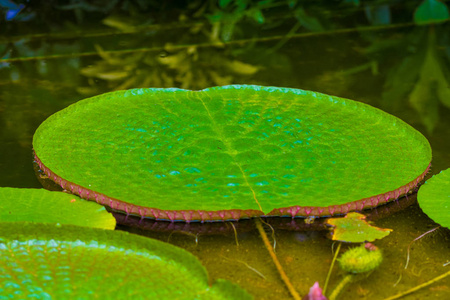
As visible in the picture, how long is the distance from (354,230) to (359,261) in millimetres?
99

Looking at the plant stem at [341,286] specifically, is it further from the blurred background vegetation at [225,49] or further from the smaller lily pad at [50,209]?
the blurred background vegetation at [225,49]

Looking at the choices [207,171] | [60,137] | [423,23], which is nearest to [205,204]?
[207,171]

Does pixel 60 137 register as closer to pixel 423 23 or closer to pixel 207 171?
→ pixel 207 171

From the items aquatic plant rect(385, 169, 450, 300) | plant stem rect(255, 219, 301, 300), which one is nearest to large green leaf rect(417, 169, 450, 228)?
aquatic plant rect(385, 169, 450, 300)

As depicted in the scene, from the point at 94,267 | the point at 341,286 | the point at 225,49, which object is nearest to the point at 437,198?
the point at 341,286

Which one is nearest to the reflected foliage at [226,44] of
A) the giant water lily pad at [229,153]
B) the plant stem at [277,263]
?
the giant water lily pad at [229,153]

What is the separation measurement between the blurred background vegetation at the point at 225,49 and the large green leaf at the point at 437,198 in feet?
1.10

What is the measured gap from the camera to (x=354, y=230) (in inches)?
35.8

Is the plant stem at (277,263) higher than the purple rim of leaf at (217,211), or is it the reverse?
the purple rim of leaf at (217,211)

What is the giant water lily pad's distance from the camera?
950 millimetres

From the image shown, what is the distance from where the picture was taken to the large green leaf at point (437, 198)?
91 centimetres

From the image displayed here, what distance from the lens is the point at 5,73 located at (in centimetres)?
164

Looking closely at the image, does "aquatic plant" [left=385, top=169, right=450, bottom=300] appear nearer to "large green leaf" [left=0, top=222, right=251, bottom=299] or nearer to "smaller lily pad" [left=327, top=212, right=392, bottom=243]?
"smaller lily pad" [left=327, top=212, right=392, bottom=243]

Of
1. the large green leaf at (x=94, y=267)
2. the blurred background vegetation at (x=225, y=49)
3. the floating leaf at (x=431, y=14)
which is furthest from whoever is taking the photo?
the floating leaf at (x=431, y=14)
